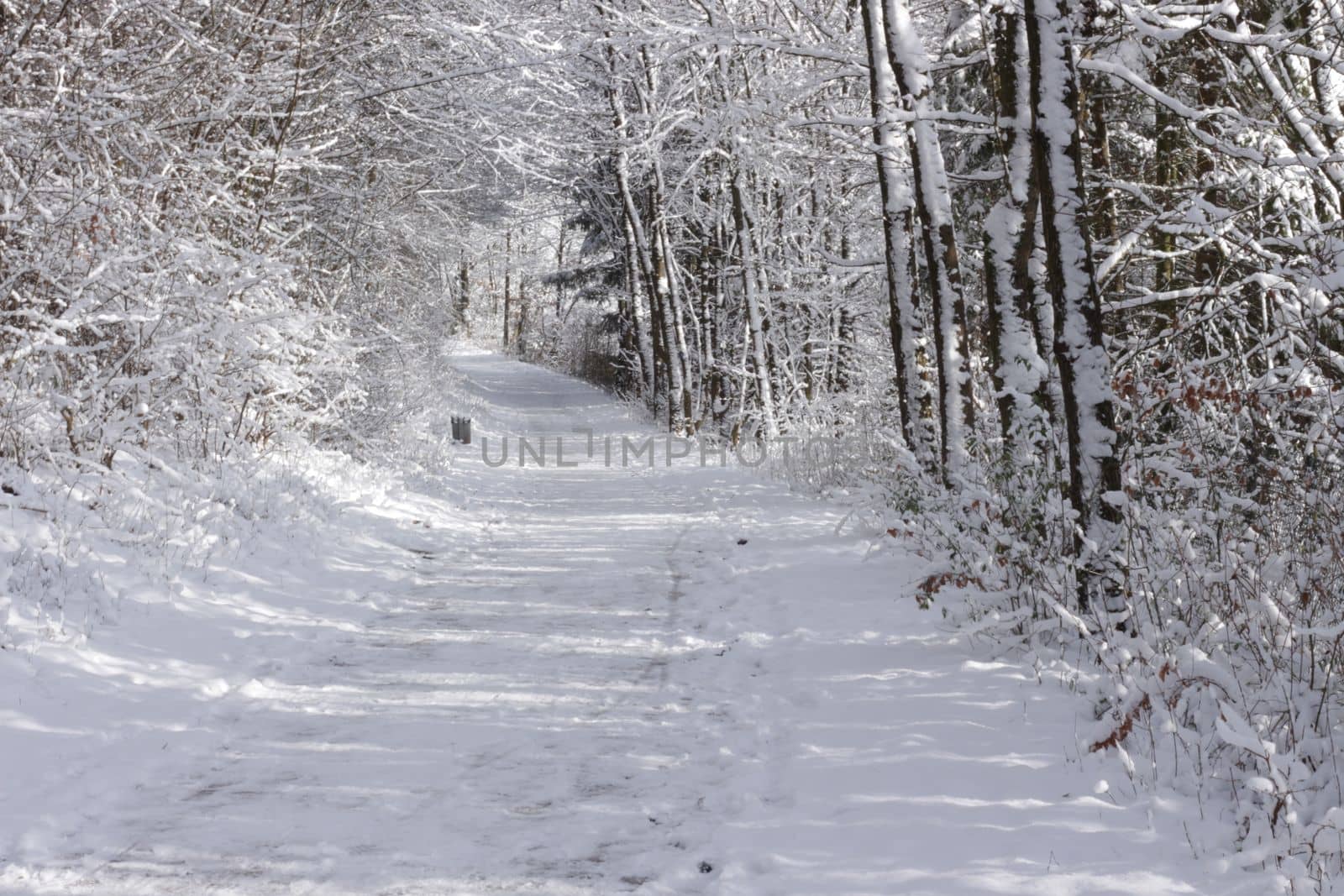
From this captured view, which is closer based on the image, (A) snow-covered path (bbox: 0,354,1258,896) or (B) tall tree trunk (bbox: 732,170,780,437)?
(A) snow-covered path (bbox: 0,354,1258,896)

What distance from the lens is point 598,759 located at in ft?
14.5

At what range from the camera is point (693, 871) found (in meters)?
3.44

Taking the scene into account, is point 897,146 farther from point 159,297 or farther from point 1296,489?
point 159,297

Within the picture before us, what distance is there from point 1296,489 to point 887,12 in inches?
214

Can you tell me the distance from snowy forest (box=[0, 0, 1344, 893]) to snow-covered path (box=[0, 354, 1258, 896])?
0.31 m

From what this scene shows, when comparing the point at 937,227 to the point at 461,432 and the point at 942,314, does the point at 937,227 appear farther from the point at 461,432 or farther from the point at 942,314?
the point at 461,432

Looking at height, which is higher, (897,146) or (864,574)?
(897,146)

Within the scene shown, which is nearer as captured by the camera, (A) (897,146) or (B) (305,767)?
(B) (305,767)

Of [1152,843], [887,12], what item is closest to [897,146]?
[887,12]

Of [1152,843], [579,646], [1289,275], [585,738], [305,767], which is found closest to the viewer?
[1152,843]

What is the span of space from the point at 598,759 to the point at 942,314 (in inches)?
219

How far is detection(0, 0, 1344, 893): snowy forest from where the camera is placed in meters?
4.60

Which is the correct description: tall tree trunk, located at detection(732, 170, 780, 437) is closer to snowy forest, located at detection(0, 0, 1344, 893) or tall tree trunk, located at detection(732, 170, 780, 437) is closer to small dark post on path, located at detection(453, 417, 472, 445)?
snowy forest, located at detection(0, 0, 1344, 893)

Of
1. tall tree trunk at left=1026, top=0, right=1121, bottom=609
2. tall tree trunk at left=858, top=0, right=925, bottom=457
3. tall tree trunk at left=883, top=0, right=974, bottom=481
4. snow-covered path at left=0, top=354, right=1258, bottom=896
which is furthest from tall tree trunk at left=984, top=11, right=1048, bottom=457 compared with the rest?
tall tree trunk at left=1026, top=0, right=1121, bottom=609
